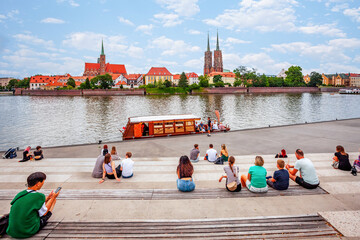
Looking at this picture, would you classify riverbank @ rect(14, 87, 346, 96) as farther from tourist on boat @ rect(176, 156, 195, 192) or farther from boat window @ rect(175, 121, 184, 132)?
tourist on boat @ rect(176, 156, 195, 192)

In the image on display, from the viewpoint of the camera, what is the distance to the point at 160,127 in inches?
818

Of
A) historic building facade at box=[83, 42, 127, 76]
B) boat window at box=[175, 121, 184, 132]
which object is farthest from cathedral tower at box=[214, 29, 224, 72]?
boat window at box=[175, 121, 184, 132]

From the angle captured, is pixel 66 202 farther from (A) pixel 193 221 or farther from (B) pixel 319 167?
(B) pixel 319 167

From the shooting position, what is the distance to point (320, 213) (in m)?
5.69

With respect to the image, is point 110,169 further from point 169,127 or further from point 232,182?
point 169,127

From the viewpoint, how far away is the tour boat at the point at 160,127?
67.5 ft

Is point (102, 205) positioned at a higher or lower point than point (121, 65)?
lower

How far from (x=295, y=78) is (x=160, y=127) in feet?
468

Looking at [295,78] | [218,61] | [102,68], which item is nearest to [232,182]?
[295,78]

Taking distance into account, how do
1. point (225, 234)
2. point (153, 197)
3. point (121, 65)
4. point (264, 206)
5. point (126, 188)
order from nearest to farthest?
point (225, 234) → point (264, 206) → point (153, 197) → point (126, 188) → point (121, 65)

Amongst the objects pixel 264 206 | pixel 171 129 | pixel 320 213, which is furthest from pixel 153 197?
pixel 171 129

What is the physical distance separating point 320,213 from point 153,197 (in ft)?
14.1

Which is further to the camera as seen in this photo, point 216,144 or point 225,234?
point 216,144

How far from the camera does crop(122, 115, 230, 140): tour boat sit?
2058 centimetres
